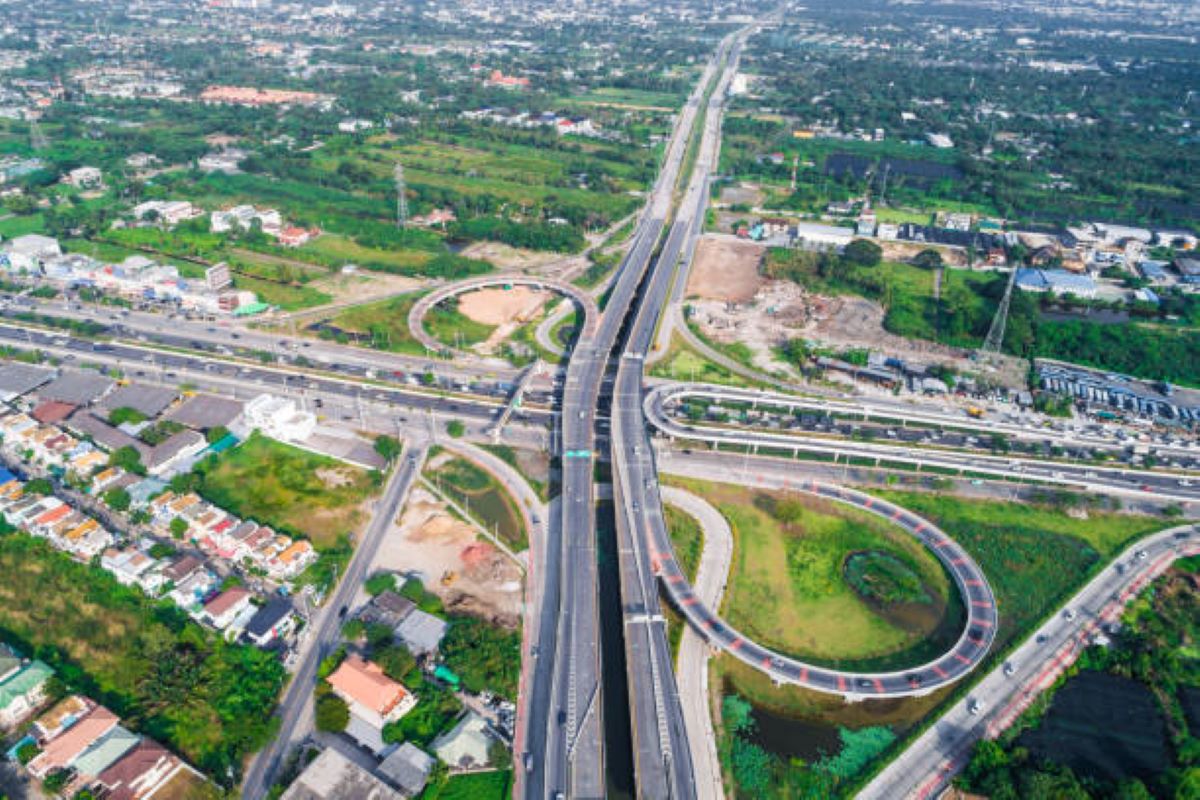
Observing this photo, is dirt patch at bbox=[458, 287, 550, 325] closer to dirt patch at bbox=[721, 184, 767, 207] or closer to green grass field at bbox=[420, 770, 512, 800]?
dirt patch at bbox=[721, 184, 767, 207]

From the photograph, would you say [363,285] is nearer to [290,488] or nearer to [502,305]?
[502,305]

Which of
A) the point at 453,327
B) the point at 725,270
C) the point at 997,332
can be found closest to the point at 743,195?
the point at 725,270

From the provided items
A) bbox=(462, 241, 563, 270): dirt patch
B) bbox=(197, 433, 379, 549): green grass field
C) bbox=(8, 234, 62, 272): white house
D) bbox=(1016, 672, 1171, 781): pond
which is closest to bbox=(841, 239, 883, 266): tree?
bbox=(462, 241, 563, 270): dirt patch

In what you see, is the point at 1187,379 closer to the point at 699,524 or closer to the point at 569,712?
the point at 699,524

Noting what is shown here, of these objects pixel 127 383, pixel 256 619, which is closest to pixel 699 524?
pixel 256 619

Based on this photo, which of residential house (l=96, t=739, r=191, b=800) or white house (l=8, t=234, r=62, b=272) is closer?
residential house (l=96, t=739, r=191, b=800)

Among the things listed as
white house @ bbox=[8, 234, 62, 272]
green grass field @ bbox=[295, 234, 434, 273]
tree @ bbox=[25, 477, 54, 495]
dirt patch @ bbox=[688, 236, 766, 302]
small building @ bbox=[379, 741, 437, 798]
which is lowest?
small building @ bbox=[379, 741, 437, 798]

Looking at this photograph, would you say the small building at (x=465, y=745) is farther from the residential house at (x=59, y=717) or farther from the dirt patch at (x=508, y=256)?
the dirt patch at (x=508, y=256)
